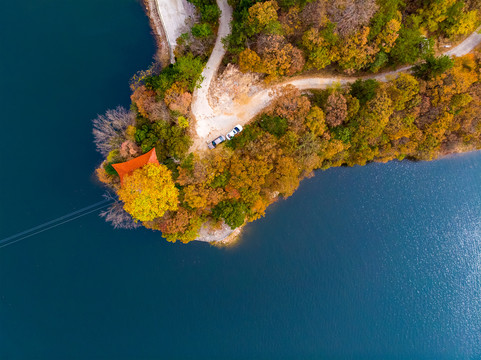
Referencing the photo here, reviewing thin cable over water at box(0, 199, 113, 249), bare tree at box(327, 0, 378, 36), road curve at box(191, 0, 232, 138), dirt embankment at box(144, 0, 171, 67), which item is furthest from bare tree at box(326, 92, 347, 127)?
thin cable over water at box(0, 199, 113, 249)

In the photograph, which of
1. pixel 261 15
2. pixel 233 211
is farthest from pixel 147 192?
pixel 261 15

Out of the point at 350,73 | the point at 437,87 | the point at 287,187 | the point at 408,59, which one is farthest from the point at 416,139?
the point at 287,187

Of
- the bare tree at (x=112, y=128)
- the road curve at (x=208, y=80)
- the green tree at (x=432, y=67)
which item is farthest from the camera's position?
the road curve at (x=208, y=80)

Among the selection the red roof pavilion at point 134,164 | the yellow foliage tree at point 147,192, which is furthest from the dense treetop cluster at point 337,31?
the yellow foliage tree at point 147,192

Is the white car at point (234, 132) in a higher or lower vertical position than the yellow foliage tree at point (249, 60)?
lower

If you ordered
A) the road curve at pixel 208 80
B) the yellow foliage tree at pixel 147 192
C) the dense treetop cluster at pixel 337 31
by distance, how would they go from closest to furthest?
the yellow foliage tree at pixel 147 192, the dense treetop cluster at pixel 337 31, the road curve at pixel 208 80

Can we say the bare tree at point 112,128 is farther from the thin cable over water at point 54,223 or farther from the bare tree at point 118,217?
the thin cable over water at point 54,223
